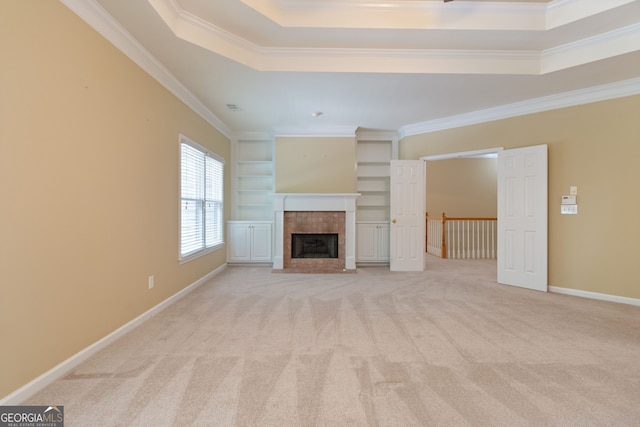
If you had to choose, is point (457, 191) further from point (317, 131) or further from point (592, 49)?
point (592, 49)

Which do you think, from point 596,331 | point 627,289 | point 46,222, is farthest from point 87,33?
point 627,289

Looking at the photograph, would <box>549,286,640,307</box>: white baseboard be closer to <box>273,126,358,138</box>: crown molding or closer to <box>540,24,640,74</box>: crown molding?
<box>540,24,640,74</box>: crown molding

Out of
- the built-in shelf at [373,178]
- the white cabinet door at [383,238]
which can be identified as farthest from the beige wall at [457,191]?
the white cabinet door at [383,238]

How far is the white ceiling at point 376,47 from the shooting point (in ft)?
8.56

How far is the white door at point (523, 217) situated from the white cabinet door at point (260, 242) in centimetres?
413

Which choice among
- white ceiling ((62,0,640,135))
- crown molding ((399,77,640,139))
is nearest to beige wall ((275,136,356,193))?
crown molding ((399,77,640,139))

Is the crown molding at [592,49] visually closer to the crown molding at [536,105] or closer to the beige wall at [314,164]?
the crown molding at [536,105]

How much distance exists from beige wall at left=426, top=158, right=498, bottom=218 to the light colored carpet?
227 inches

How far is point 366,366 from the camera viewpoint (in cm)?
212

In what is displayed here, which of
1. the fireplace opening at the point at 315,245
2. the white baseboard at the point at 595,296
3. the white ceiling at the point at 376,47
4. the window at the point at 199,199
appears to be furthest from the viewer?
the fireplace opening at the point at 315,245

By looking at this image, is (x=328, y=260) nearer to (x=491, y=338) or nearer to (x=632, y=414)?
(x=491, y=338)

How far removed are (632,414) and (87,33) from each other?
14.4ft

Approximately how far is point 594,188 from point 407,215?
103 inches

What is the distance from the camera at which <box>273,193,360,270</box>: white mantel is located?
18.1 feet
